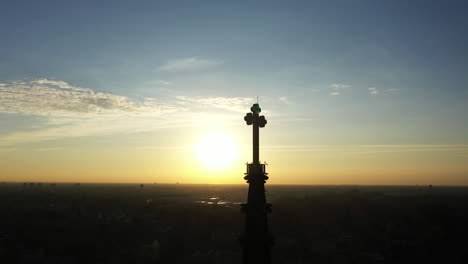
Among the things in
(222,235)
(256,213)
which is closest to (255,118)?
(256,213)

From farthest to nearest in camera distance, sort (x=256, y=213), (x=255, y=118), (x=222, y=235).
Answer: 1. (x=222, y=235)
2. (x=255, y=118)
3. (x=256, y=213)

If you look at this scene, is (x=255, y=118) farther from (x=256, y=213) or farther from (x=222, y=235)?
(x=222, y=235)

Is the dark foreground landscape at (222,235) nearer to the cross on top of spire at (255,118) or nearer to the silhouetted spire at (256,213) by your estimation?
the silhouetted spire at (256,213)

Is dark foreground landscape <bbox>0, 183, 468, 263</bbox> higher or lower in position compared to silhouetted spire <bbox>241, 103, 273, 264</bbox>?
lower

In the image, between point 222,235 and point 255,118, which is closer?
point 255,118

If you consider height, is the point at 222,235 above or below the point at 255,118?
below

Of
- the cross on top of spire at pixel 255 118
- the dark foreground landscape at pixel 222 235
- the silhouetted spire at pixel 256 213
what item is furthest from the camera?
the dark foreground landscape at pixel 222 235

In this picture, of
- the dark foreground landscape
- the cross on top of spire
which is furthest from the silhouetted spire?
the dark foreground landscape

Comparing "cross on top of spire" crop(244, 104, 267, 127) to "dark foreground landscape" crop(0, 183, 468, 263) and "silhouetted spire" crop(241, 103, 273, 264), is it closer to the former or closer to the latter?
"silhouetted spire" crop(241, 103, 273, 264)

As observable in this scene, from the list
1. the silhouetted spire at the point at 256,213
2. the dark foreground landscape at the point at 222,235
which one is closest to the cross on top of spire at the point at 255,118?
the silhouetted spire at the point at 256,213

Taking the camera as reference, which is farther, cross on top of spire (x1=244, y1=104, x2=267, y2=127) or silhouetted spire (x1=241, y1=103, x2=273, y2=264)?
cross on top of spire (x1=244, y1=104, x2=267, y2=127)

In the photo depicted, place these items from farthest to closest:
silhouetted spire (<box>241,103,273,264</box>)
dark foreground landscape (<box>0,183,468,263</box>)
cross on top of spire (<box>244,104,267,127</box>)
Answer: dark foreground landscape (<box>0,183,468,263</box>)
cross on top of spire (<box>244,104,267,127</box>)
silhouetted spire (<box>241,103,273,264</box>)

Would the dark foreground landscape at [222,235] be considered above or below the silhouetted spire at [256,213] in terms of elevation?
below
